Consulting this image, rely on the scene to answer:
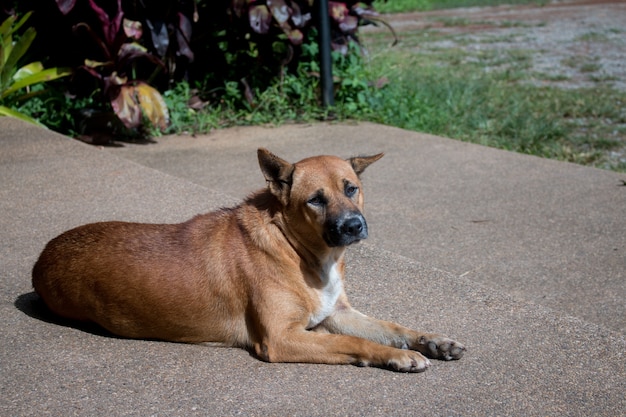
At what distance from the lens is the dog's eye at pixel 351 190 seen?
4285 millimetres

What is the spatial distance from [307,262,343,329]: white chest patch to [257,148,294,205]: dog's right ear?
416 millimetres

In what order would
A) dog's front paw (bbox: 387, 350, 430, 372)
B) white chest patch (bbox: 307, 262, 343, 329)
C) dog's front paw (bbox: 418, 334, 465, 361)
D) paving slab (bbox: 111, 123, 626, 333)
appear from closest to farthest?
dog's front paw (bbox: 387, 350, 430, 372) → dog's front paw (bbox: 418, 334, 465, 361) → white chest patch (bbox: 307, 262, 343, 329) → paving slab (bbox: 111, 123, 626, 333)

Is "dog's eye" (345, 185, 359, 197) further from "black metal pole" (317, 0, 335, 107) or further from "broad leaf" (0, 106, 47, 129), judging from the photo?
"black metal pole" (317, 0, 335, 107)

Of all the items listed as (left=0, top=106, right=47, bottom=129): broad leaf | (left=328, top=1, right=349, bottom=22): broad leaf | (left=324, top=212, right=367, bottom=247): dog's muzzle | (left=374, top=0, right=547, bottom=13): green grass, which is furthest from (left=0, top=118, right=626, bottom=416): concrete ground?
(left=374, top=0, right=547, bottom=13): green grass

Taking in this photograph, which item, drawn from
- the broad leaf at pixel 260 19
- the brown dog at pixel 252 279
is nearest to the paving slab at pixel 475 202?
the broad leaf at pixel 260 19

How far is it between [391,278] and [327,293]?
2.56 ft

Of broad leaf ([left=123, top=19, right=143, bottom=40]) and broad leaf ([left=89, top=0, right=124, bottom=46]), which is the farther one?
broad leaf ([left=123, top=19, right=143, bottom=40])

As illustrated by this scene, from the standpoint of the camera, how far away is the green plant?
7980mm

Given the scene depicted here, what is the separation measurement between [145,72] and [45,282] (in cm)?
502

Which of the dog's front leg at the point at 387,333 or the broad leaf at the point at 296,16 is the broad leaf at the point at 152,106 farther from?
the dog's front leg at the point at 387,333

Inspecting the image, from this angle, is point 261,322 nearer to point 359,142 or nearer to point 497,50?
point 359,142

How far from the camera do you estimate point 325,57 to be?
29.3 ft

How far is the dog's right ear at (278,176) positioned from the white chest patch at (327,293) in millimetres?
416

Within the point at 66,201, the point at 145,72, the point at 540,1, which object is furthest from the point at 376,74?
the point at 540,1
